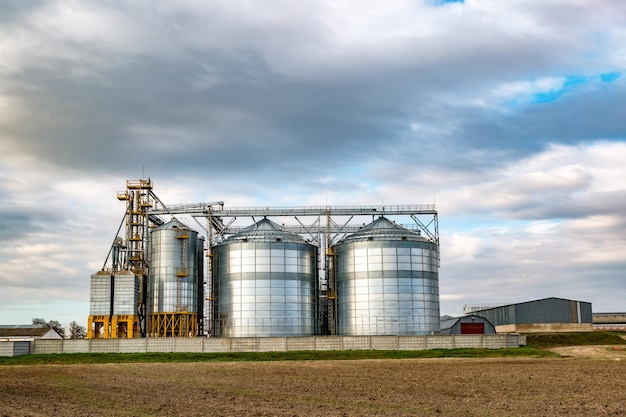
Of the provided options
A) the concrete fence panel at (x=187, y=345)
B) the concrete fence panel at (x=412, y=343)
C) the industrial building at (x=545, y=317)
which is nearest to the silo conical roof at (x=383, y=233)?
the concrete fence panel at (x=412, y=343)

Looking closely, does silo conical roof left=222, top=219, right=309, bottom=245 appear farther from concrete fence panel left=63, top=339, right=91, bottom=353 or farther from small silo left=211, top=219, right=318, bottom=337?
concrete fence panel left=63, top=339, right=91, bottom=353

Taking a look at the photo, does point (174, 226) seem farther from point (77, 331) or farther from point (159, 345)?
point (77, 331)

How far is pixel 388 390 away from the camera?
1528 inches

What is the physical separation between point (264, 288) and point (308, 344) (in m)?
13.6

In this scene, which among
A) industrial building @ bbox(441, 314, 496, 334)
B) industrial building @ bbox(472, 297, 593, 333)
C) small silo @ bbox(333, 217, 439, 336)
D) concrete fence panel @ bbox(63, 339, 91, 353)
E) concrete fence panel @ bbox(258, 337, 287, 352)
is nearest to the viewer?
concrete fence panel @ bbox(258, 337, 287, 352)

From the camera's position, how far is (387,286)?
88.1m

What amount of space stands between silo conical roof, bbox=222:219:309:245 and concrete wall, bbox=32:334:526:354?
55.5 ft

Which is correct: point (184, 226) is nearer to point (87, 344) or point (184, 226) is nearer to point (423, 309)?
point (87, 344)

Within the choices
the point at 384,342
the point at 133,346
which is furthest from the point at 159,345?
the point at 384,342

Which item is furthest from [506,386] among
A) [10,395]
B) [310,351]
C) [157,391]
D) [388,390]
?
[310,351]

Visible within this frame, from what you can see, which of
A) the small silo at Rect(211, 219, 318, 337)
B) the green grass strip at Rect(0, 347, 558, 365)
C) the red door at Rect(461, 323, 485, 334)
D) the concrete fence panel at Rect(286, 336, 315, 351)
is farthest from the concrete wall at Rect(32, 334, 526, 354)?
the red door at Rect(461, 323, 485, 334)

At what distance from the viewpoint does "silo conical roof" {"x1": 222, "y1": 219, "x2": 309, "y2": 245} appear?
9106 centimetres

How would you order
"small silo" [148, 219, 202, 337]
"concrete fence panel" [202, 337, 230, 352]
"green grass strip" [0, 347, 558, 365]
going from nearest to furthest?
"green grass strip" [0, 347, 558, 365] → "concrete fence panel" [202, 337, 230, 352] → "small silo" [148, 219, 202, 337]

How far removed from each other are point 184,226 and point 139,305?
12070 millimetres
